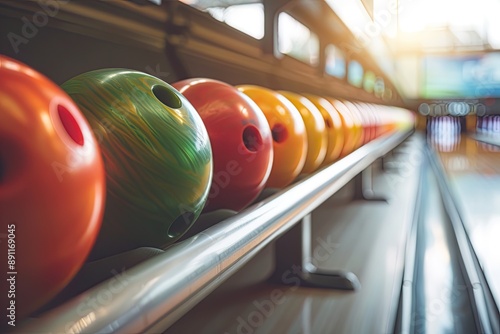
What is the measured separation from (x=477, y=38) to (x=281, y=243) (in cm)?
1164

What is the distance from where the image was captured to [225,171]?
45.4 inches

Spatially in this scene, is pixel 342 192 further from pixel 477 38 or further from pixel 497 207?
pixel 477 38

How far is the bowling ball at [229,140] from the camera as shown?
3.73 ft

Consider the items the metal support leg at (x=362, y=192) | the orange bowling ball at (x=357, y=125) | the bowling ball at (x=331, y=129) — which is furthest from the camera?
the metal support leg at (x=362, y=192)

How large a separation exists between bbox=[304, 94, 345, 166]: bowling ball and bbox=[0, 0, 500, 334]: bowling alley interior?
0.04 ft

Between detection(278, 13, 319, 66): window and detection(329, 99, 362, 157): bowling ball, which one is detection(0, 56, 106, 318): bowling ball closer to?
detection(329, 99, 362, 157): bowling ball

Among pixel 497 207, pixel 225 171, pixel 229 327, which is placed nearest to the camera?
pixel 225 171

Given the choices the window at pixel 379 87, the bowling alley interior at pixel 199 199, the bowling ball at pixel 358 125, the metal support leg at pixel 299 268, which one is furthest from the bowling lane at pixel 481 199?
the window at pixel 379 87

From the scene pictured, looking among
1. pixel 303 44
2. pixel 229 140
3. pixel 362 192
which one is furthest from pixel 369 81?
pixel 229 140

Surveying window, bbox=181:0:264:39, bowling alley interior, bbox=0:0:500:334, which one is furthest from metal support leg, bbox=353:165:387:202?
window, bbox=181:0:264:39

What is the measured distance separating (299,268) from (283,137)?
571 millimetres

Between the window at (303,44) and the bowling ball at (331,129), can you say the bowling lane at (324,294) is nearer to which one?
the bowling ball at (331,129)

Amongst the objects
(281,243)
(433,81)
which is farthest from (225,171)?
(433,81)

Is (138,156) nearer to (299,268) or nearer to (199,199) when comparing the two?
(199,199)
